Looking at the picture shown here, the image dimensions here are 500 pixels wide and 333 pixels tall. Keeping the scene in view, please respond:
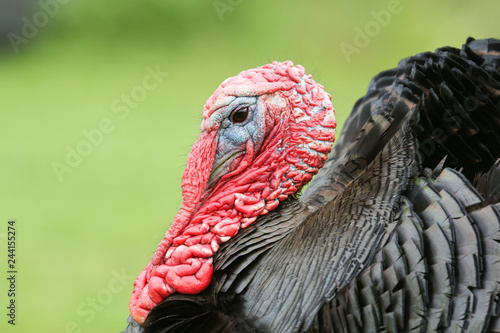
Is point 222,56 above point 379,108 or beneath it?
above

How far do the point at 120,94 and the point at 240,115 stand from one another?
13.9 ft

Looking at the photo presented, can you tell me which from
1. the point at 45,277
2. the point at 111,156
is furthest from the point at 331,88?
the point at 45,277

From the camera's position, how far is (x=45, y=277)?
4.33m

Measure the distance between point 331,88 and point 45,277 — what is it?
292 cm

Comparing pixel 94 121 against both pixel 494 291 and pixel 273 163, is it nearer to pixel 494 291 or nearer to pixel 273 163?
pixel 273 163

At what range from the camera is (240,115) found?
2377 millimetres

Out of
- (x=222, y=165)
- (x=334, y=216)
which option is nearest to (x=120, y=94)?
(x=222, y=165)

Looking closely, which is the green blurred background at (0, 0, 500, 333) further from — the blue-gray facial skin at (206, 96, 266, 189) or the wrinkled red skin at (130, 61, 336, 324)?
the blue-gray facial skin at (206, 96, 266, 189)

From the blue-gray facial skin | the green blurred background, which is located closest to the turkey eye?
the blue-gray facial skin

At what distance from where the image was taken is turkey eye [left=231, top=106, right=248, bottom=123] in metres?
2.37

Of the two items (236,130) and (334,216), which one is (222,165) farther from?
(334,216)

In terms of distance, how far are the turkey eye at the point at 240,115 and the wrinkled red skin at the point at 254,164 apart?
0.05m

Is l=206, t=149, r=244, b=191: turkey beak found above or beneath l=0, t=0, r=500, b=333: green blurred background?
beneath

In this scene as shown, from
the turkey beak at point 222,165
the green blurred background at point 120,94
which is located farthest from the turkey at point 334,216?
the green blurred background at point 120,94
